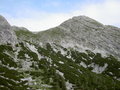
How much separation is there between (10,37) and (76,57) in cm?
3909

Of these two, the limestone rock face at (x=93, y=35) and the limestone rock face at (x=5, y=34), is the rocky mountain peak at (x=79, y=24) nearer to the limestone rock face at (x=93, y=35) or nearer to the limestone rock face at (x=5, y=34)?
the limestone rock face at (x=93, y=35)

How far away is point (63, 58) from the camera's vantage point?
345 feet

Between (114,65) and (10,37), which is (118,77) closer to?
(114,65)

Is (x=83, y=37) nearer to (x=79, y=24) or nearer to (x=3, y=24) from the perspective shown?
(x=79, y=24)

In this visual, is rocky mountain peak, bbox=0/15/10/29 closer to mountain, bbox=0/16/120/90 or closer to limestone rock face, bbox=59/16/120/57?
mountain, bbox=0/16/120/90

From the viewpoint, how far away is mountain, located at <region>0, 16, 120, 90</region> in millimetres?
60375

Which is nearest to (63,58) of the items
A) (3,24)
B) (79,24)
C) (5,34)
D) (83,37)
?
(5,34)

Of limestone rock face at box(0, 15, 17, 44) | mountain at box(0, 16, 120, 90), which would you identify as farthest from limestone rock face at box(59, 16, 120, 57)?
limestone rock face at box(0, 15, 17, 44)

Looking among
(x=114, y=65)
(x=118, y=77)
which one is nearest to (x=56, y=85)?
(x=118, y=77)

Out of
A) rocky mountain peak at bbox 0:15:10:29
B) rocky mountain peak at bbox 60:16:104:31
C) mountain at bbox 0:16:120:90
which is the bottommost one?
mountain at bbox 0:16:120:90

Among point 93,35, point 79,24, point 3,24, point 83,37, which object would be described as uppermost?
point 79,24

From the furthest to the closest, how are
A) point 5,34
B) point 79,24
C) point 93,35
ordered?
point 79,24, point 93,35, point 5,34

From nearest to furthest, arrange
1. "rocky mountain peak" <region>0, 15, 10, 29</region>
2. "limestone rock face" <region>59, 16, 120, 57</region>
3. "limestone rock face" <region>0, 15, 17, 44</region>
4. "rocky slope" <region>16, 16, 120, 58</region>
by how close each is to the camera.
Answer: "limestone rock face" <region>0, 15, 17, 44</region>
"rocky mountain peak" <region>0, 15, 10, 29</region>
"rocky slope" <region>16, 16, 120, 58</region>
"limestone rock face" <region>59, 16, 120, 57</region>

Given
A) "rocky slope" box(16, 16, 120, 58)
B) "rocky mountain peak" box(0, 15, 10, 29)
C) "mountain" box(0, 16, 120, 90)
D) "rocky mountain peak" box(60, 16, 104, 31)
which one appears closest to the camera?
"mountain" box(0, 16, 120, 90)
